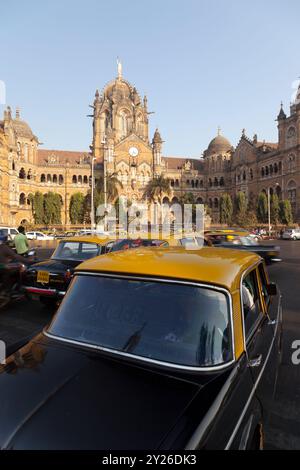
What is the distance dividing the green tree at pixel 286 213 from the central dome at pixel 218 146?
81.5 ft

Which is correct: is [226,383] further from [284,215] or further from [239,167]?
[239,167]

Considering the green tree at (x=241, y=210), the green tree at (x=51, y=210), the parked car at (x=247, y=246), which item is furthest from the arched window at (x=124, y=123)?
the parked car at (x=247, y=246)

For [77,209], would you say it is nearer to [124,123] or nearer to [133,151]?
[133,151]

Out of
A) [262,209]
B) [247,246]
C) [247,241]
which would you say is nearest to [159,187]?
[262,209]

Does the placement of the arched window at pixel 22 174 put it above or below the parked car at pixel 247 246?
above

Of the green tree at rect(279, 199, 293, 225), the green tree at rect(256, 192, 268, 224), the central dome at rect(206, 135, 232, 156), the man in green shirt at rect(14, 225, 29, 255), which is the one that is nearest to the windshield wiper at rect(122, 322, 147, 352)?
the man in green shirt at rect(14, 225, 29, 255)

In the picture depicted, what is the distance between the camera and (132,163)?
63656 mm

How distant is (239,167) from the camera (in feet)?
217

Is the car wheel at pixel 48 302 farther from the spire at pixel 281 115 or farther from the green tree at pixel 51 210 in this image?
the spire at pixel 281 115

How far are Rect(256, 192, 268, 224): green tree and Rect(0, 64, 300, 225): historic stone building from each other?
3666 mm

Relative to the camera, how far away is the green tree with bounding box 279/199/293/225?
49.8m

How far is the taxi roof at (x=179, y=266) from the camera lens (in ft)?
8.07
